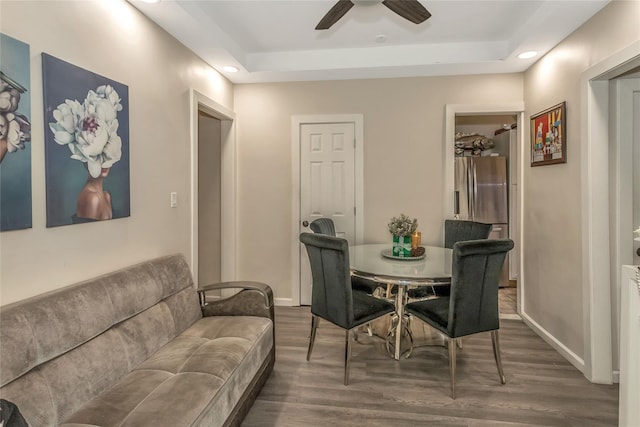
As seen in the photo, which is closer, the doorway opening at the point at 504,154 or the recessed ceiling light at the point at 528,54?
the recessed ceiling light at the point at 528,54

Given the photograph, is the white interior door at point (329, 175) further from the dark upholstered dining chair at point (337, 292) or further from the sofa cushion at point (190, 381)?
the sofa cushion at point (190, 381)

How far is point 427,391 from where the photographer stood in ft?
7.77

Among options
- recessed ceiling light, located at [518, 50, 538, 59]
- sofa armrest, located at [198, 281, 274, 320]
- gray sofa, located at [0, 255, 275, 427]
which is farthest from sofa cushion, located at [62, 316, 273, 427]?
recessed ceiling light, located at [518, 50, 538, 59]

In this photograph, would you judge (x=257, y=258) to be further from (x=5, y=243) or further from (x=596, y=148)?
(x=596, y=148)

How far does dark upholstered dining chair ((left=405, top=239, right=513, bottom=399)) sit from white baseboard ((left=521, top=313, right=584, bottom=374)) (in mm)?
715

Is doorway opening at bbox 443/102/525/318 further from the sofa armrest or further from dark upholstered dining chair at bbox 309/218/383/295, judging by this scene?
the sofa armrest

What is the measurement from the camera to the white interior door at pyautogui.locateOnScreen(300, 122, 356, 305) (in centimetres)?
398

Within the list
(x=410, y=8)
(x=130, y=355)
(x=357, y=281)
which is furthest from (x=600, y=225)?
(x=130, y=355)

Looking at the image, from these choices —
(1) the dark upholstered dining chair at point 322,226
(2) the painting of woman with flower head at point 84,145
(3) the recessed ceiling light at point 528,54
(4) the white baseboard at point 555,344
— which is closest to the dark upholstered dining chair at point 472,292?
(4) the white baseboard at point 555,344

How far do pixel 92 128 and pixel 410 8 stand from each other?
6.57 feet

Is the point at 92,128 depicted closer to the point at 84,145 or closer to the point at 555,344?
the point at 84,145

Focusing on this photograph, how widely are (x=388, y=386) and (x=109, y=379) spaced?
5.62ft

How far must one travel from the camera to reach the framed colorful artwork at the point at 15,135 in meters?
1.45

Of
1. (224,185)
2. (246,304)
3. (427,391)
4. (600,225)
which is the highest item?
(224,185)
